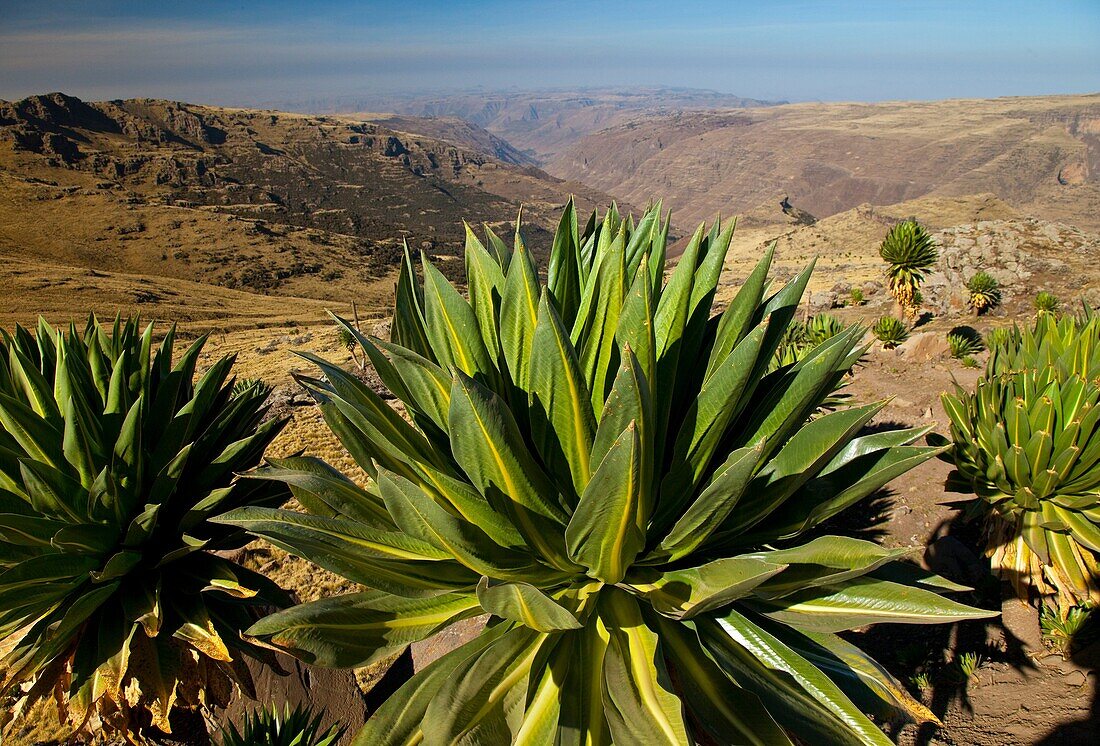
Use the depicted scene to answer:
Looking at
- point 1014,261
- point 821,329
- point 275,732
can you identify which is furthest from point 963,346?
point 275,732

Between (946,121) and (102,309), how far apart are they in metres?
239

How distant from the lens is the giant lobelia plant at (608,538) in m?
1.45

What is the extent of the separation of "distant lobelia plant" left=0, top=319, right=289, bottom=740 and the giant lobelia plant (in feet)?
2.86

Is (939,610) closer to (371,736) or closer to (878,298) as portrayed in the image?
(371,736)

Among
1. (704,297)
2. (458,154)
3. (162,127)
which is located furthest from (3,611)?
(458,154)

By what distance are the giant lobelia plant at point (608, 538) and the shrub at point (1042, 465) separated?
2.63 m

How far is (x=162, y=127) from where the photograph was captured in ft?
377

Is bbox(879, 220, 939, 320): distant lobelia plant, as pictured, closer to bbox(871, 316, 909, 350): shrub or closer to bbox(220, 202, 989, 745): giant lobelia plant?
bbox(871, 316, 909, 350): shrub

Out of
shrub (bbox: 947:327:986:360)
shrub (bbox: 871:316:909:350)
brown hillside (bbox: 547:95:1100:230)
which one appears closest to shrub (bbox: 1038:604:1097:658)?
shrub (bbox: 947:327:986:360)

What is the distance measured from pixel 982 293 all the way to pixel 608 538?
→ 1522 centimetres

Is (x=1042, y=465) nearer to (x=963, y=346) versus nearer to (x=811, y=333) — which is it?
(x=811, y=333)

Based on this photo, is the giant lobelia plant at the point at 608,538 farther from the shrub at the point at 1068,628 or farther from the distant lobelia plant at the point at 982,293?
the distant lobelia plant at the point at 982,293

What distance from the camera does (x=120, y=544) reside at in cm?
235

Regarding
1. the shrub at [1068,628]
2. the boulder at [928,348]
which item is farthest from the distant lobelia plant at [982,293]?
the shrub at [1068,628]
